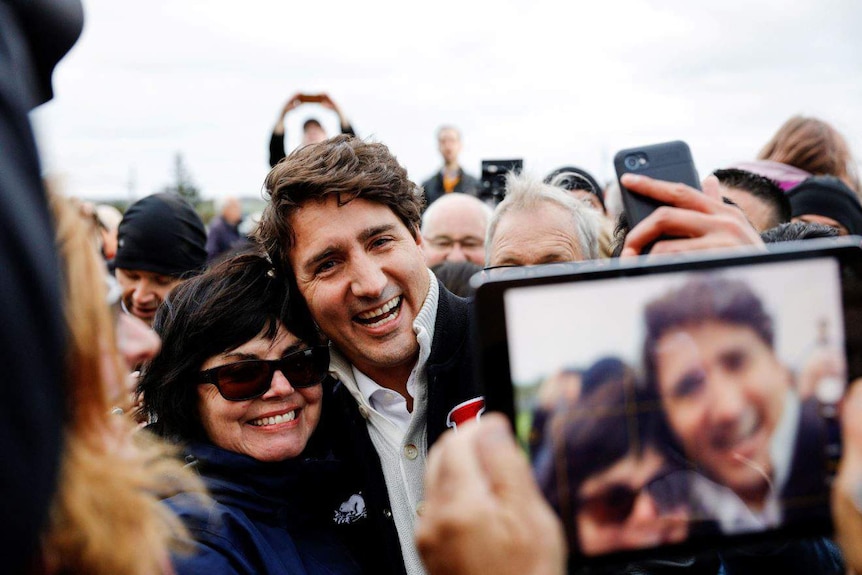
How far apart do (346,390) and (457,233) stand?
258cm

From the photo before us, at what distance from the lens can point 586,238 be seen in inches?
130

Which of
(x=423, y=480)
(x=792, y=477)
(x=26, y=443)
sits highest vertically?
(x=26, y=443)

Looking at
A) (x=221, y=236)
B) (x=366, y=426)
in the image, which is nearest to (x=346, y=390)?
(x=366, y=426)

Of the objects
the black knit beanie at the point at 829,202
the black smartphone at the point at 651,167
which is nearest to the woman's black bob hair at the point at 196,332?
the black smartphone at the point at 651,167

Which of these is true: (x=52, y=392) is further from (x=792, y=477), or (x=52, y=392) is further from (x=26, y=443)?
(x=792, y=477)

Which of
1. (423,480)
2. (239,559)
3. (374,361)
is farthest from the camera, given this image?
(374,361)

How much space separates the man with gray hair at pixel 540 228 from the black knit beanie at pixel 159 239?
5.73 ft

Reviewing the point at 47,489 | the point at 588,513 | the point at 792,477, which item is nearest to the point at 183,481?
the point at 47,489

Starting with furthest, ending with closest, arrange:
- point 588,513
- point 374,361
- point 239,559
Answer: point 374,361 → point 239,559 → point 588,513

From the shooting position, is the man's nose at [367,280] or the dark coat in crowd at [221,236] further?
the dark coat in crowd at [221,236]

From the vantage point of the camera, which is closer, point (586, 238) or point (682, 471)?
point (682, 471)

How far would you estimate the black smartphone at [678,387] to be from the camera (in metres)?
1.03

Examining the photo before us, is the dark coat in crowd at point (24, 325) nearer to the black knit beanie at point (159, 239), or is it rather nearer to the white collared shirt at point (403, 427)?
the white collared shirt at point (403, 427)

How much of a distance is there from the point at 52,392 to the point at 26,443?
2.2 inches
